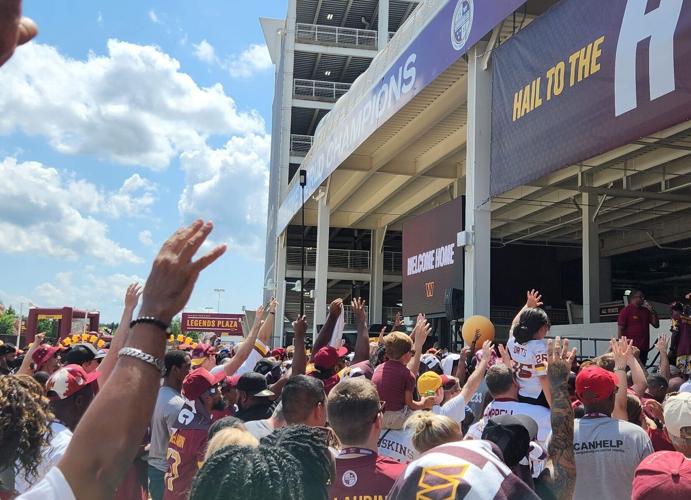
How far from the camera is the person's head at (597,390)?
3.82 m

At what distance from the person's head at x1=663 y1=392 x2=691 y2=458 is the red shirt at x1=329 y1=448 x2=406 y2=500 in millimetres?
1376

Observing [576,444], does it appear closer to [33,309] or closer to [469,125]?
[469,125]

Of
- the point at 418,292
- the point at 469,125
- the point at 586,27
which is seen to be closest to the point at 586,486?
the point at 586,27

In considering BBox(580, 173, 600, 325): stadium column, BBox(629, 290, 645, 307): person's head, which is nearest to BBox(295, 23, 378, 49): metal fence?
BBox(580, 173, 600, 325): stadium column

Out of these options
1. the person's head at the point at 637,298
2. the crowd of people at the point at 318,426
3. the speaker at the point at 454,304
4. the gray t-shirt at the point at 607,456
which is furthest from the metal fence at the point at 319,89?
the gray t-shirt at the point at 607,456

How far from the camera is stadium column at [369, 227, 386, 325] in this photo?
31.7 metres

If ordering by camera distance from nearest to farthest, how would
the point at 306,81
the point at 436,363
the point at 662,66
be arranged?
1. the point at 436,363
2. the point at 662,66
3. the point at 306,81

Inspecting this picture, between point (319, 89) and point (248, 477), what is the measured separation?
1705 inches

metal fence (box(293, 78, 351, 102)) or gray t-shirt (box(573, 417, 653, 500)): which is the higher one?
metal fence (box(293, 78, 351, 102))

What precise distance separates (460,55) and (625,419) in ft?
31.8

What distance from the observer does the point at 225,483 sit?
1.75 metres

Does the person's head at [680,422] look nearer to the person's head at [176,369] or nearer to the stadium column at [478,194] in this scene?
the person's head at [176,369]

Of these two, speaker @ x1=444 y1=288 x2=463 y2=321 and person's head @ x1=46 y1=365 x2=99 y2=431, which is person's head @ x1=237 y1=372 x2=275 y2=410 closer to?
person's head @ x1=46 y1=365 x2=99 y2=431

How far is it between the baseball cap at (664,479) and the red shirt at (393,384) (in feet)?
6.60
